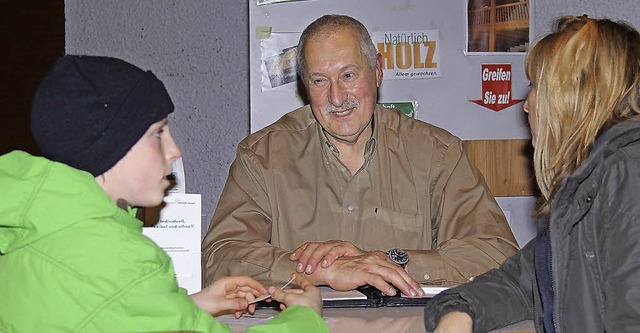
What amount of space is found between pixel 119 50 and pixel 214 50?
0.37 m

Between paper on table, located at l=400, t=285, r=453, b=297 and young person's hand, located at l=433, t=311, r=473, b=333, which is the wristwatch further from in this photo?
young person's hand, located at l=433, t=311, r=473, b=333

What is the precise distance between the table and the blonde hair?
35cm

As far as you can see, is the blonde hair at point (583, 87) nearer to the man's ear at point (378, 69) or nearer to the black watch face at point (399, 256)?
the black watch face at point (399, 256)

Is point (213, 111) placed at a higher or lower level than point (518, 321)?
higher

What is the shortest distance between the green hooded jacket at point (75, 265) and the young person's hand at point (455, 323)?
57cm

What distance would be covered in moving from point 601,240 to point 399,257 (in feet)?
2.66

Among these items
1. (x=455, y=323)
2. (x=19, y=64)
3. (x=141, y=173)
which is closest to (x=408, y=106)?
(x=19, y=64)

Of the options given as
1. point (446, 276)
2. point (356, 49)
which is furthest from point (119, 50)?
point (446, 276)

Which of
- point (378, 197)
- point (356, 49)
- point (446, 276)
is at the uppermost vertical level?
point (356, 49)

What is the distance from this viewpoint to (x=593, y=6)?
144 inches

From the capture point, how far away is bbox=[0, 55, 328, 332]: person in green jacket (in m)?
1.31

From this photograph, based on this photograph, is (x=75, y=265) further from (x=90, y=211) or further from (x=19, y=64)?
(x=19, y=64)

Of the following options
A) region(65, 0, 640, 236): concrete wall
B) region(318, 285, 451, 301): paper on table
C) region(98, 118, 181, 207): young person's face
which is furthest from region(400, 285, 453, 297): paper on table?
region(65, 0, 640, 236): concrete wall

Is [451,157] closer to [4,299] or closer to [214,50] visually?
[214,50]
